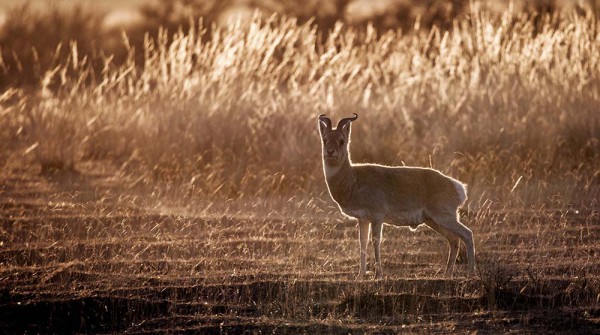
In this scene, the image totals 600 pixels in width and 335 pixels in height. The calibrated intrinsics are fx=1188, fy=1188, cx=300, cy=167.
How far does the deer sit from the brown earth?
0.40 m

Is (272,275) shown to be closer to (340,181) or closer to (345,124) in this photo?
(340,181)

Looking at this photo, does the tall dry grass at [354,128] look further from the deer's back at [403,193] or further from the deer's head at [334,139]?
the deer's head at [334,139]

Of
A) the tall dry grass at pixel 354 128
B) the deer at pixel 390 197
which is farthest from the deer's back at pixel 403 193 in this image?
the tall dry grass at pixel 354 128

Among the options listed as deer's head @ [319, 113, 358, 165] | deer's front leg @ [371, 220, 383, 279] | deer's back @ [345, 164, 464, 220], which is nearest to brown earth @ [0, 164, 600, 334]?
deer's front leg @ [371, 220, 383, 279]

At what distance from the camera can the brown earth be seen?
8.96 metres

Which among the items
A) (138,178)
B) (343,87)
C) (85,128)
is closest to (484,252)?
(138,178)

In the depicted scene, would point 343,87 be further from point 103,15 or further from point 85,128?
point 103,15

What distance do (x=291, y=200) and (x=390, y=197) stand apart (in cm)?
433

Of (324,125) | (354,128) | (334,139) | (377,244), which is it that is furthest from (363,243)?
(354,128)

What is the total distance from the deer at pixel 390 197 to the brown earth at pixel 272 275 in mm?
404

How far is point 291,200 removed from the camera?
1491 cm

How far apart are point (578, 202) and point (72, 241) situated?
6.35 m

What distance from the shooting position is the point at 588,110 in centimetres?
1784

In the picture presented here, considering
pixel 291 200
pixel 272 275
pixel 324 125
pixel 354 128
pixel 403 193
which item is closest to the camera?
pixel 272 275
